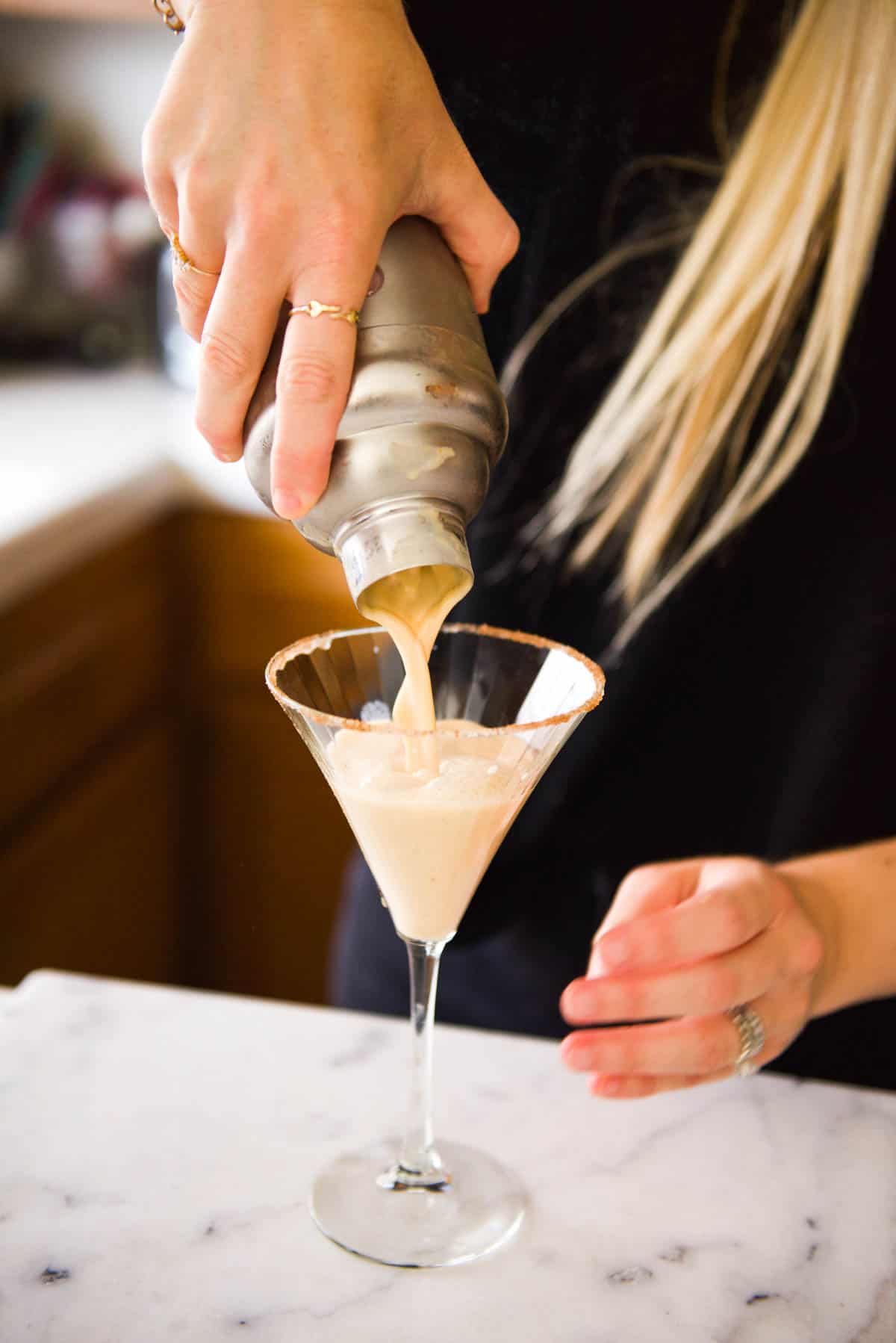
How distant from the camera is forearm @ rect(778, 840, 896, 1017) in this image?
858mm

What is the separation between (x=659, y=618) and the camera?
1.07 metres

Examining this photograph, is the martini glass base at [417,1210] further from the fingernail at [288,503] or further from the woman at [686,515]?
the fingernail at [288,503]

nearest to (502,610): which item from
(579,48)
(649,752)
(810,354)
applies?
(649,752)

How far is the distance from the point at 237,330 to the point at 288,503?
8cm

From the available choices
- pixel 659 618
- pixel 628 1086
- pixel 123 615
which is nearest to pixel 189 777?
pixel 123 615

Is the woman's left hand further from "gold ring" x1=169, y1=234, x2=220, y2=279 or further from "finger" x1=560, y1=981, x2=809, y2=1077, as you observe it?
"gold ring" x1=169, y1=234, x2=220, y2=279

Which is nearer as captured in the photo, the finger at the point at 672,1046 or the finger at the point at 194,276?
the finger at the point at 194,276

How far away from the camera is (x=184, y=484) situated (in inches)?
79.0

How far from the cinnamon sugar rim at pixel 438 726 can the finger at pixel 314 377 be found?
155 millimetres

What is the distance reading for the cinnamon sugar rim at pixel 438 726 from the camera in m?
0.70

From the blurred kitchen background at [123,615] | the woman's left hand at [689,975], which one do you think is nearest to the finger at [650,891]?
the woman's left hand at [689,975]

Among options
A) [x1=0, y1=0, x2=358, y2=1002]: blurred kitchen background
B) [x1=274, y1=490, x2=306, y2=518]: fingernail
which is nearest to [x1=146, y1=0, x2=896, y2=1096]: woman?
[x1=274, y1=490, x2=306, y2=518]: fingernail

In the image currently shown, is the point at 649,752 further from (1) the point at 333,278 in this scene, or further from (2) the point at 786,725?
(1) the point at 333,278

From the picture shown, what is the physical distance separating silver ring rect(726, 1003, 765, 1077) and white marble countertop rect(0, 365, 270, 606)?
105 cm
